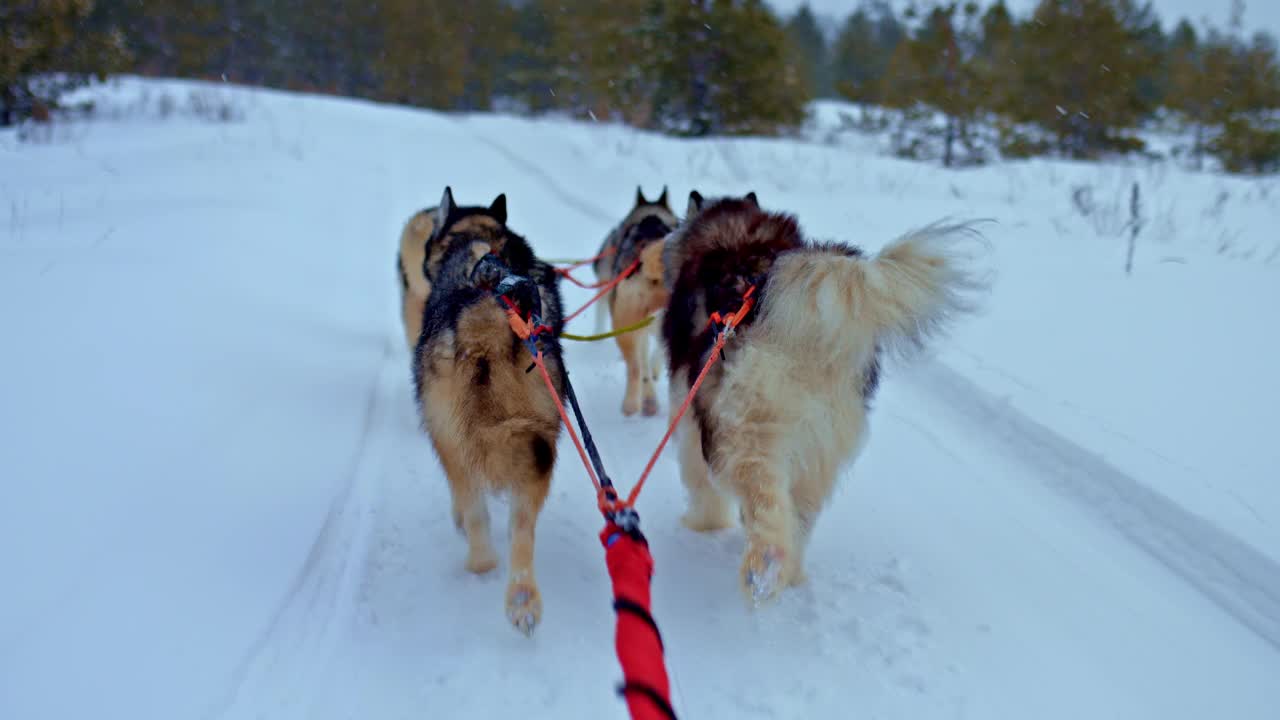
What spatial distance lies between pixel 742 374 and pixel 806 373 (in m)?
0.23

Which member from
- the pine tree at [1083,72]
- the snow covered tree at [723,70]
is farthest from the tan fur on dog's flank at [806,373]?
the pine tree at [1083,72]

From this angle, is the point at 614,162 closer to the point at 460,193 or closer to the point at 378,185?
the point at 460,193

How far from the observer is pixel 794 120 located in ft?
60.9

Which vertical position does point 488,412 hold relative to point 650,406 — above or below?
above

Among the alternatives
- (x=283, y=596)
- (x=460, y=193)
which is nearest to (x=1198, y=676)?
(x=283, y=596)

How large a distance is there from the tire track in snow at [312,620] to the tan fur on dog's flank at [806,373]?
5.01 ft

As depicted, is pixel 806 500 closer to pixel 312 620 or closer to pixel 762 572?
pixel 762 572

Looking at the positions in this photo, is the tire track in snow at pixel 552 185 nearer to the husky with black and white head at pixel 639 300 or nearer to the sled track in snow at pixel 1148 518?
the husky with black and white head at pixel 639 300

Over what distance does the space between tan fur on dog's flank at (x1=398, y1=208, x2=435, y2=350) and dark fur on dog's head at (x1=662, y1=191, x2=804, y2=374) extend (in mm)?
2320

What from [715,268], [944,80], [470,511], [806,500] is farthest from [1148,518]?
[944,80]

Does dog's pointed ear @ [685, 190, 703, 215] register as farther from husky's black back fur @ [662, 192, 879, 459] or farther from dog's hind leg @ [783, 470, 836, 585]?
dog's hind leg @ [783, 470, 836, 585]

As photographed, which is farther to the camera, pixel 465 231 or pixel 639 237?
pixel 639 237

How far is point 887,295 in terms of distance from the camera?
2.32m

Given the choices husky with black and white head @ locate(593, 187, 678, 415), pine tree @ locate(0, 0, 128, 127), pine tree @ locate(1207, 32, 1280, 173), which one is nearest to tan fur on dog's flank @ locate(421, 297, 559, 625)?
husky with black and white head @ locate(593, 187, 678, 415)
